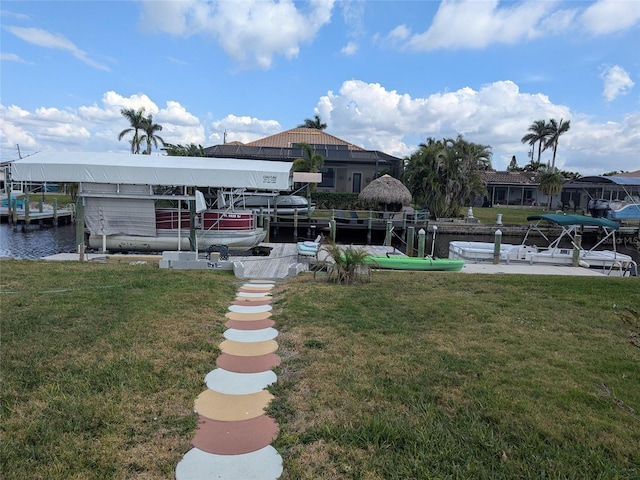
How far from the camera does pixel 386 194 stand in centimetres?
2900

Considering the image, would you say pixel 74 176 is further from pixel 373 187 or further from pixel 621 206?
pixel 621 206

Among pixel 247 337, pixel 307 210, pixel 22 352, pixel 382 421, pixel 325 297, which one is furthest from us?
pixel 307 210

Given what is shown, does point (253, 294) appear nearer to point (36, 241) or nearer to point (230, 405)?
point (230, 405)

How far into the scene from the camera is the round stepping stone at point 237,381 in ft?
13.0

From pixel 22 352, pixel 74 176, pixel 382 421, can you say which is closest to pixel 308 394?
pixel 382 421

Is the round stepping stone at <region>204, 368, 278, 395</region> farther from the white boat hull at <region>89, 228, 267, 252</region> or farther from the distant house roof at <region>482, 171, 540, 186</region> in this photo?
the distant house roof at <region>482, 171, 540, 186</region>

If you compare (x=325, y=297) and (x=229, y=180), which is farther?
(x=229, y=180)

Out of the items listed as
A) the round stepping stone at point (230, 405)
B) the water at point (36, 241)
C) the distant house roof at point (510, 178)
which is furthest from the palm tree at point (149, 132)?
the round stepping stone at point (230, 405)

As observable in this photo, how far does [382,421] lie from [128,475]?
1.90m

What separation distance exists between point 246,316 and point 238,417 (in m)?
3.11

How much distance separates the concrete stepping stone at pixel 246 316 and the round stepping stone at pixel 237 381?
1979 millimetres

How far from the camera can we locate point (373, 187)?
2972 cm

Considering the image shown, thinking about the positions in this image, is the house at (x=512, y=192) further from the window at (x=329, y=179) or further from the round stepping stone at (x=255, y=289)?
the round stepping stone at (x=255, y=289)

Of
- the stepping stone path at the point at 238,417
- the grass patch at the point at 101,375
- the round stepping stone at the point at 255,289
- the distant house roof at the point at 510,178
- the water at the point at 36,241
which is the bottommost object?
the water at the point at 36,241
